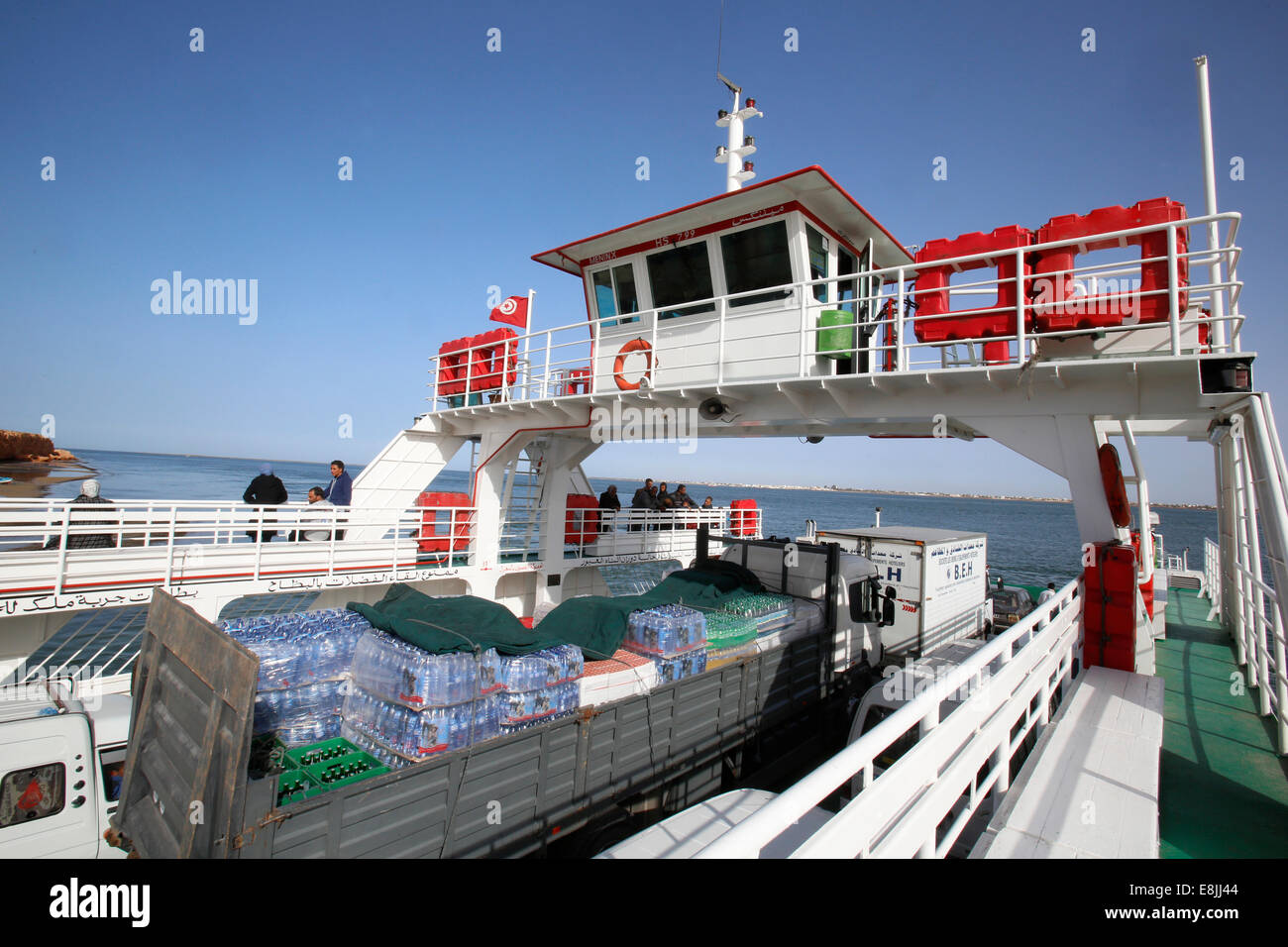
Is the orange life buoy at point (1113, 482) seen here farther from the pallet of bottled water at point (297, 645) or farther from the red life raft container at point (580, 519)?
the red life raft container at point (580, 519)

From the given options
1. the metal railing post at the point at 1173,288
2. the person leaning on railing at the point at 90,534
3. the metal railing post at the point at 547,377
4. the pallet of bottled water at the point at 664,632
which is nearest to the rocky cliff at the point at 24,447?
the person leaning on railing at the point at 90,534

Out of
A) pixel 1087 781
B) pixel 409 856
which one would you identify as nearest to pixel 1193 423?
pixel 1087 781

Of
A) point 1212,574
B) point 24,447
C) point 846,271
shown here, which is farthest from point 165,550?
point 24,447

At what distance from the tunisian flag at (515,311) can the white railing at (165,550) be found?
13.0 feet

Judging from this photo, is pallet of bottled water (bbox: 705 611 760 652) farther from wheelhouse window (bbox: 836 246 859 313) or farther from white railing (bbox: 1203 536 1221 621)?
white railing (bbox: 1203 536 1221 621)

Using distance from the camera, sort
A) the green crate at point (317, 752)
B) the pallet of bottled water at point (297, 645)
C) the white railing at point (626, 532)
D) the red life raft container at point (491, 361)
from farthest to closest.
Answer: the white railing at point (626, 532) < the red life raft container at point (491, 361) < the pallet of bottled water at point (297, 645) < the green crate at point (317, 752)

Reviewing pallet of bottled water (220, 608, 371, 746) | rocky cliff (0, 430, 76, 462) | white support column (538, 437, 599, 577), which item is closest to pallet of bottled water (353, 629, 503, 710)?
pallet of bottled water (220, 608, 371, 746)

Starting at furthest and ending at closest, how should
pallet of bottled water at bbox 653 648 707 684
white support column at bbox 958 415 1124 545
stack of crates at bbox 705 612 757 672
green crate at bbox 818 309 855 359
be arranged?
1. green crate at bbox 818 309 855 359
2. stack of crates at bbox 705 612 757 672
3. white support column at bbox 958 415 1124 545
4. pallet of bottled water at bbox 653 648 707 684

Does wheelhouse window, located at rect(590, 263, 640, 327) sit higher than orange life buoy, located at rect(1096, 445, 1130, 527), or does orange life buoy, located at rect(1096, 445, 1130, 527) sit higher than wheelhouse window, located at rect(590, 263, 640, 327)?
wheelhouse window, located at rect(590, 263, 640, 327)

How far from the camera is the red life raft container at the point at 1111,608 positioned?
5906mm

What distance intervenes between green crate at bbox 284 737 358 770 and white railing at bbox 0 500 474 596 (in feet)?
13.5

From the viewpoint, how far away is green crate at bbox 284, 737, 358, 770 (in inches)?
166
